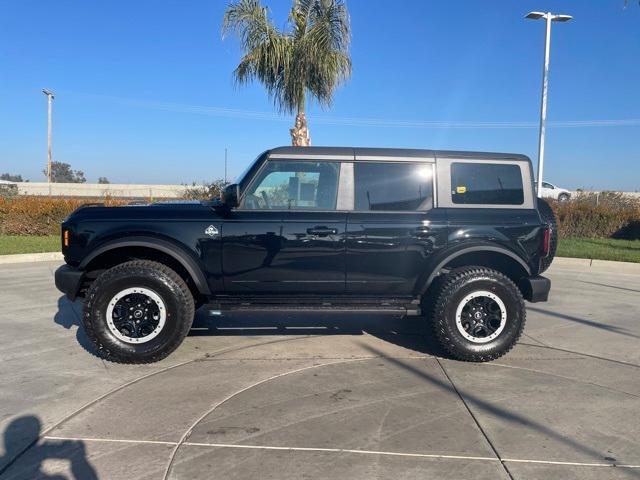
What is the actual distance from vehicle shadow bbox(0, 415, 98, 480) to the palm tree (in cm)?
1102

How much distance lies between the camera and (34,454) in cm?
316

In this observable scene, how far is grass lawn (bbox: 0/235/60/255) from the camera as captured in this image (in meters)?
11.5

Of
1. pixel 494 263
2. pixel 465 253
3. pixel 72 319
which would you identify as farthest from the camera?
pixel 72 319

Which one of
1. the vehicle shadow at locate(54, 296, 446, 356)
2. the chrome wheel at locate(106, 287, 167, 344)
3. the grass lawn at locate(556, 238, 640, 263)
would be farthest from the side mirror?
the grass lawn at locate(556, 238, 640, 263)

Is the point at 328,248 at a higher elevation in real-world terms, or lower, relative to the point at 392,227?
lower

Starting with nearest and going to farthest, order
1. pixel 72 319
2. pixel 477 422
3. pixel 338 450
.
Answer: pixel 338 450
pixel 477 422
pixel 72 319

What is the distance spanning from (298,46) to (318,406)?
35.5ft

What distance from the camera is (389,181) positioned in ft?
16.8

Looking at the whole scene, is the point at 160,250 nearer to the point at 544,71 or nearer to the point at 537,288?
the point at 537,288

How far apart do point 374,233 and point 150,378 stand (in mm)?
2333

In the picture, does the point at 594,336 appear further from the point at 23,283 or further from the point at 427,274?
the point at 23,283

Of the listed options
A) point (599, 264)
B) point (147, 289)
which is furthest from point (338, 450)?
point (599, 264)

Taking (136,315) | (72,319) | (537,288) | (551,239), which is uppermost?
(551,239)

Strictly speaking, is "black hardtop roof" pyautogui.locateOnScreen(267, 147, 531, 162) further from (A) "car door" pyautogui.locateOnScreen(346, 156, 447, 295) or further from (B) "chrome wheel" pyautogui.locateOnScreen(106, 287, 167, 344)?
(B) "chrome wheel" pyautogui.locateOnScreen(106, 287, 167, 344)
